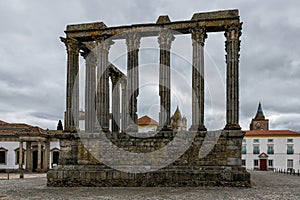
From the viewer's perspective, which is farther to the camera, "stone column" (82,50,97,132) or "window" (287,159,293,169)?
"window" (287,159,293,169)

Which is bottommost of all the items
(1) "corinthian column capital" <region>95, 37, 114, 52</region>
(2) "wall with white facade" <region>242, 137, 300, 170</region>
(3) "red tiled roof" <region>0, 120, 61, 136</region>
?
(2) "wall with white facade" <region>242, 137, 300, 170</region>

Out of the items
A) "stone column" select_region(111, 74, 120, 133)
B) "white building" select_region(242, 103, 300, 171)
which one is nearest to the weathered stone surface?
"stone column" select_region(111, 74, 120, 133)

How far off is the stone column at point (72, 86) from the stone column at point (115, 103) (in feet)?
26.0

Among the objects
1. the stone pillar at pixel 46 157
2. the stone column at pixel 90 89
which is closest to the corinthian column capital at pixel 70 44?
the stone column at pixel 90 89

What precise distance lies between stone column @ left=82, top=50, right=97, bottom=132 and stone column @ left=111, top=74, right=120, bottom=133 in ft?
18.6

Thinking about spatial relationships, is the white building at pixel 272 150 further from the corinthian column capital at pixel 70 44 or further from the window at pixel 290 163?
the corinthian column capital at pixel 70 44

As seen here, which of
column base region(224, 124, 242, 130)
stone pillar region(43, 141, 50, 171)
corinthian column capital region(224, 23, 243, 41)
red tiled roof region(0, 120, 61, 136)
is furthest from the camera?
red tiled roof region(0, 120, 61, 136)

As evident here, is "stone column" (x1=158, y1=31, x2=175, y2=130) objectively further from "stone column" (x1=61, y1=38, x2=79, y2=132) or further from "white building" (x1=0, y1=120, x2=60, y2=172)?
"white building" (x1=0, y1=120, x2=60, y2=172)

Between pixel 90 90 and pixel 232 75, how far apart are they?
349 inches

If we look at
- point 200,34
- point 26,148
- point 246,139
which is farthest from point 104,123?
point 246,139

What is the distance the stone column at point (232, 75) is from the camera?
2062 centimetres

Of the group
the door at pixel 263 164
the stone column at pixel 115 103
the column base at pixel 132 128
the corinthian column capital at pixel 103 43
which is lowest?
the door at pixel 263 164

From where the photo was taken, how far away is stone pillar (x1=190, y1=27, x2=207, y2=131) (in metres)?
21.0

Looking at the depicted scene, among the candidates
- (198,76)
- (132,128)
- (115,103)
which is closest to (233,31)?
(198,76)
